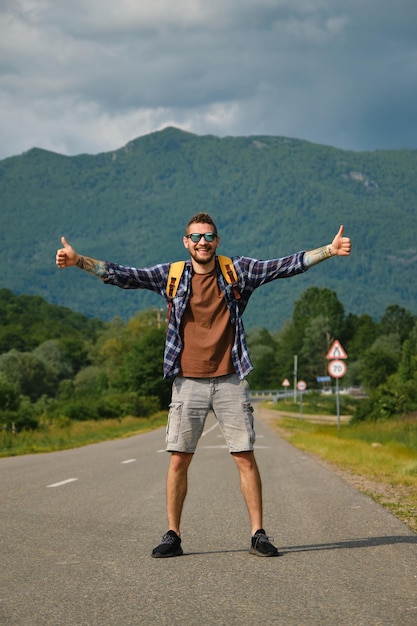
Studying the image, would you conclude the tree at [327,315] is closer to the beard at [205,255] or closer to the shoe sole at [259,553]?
the beard at [205,255]

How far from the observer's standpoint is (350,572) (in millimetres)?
6473

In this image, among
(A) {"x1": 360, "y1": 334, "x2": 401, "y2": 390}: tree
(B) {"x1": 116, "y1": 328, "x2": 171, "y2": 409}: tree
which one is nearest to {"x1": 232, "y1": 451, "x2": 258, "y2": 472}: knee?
(B) {"x1": 116, "y1": 328, "x2": 171, "y2": 409}: tree

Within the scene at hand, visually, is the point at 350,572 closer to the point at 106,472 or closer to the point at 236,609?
the point at 236,609

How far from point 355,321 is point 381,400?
15452 centimetres

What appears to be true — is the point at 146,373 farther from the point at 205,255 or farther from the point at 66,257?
the point at 205,255

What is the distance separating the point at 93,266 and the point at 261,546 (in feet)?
7.74

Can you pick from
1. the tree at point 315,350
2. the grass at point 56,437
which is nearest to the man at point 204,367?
the grass at point 56,437

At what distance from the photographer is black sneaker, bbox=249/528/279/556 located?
23.1 ft

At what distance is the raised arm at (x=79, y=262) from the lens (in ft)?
24.3

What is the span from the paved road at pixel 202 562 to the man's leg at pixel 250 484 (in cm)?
33

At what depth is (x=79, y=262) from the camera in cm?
746

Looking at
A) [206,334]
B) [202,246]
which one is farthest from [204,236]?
[206,334]

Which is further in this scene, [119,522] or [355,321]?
[355,321]

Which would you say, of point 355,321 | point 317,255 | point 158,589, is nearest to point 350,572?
point 158,589
